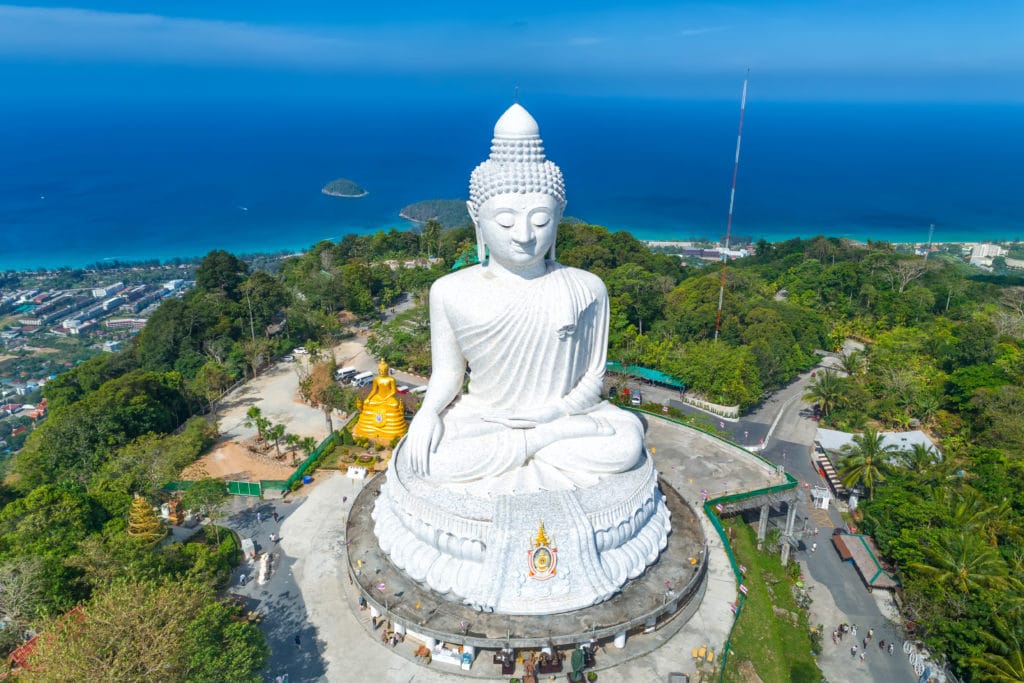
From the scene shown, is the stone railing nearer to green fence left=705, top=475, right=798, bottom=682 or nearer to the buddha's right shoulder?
green fence left=705, top=475, right=798, bottom=682

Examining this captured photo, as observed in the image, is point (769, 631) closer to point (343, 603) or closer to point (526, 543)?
point (526, 543)

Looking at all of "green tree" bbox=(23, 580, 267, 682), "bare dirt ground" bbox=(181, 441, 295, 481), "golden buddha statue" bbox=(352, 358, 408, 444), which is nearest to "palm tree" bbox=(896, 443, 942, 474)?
"golden buddha statue" bbox=(352, 358, 408, 444)

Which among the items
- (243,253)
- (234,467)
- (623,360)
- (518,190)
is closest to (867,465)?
(623,360)

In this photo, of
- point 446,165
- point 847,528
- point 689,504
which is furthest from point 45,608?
point 446,165

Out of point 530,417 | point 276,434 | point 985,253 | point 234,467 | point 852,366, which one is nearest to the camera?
point 530,417

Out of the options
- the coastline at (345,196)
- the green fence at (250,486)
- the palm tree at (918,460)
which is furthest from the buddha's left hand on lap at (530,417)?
the coastline at (345,196)

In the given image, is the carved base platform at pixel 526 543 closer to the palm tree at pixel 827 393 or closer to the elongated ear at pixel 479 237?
the elongated ear at pixel 479 237

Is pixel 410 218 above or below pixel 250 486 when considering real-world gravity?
below
